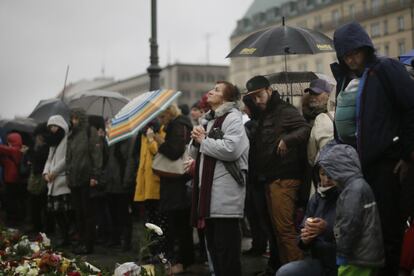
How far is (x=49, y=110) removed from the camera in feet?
38.2

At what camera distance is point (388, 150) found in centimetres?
418

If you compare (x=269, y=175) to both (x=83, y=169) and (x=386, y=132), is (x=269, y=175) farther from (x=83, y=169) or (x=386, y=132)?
(x=83, y=169)

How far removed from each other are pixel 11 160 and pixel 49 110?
1.28 m

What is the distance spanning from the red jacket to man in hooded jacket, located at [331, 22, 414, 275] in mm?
9004

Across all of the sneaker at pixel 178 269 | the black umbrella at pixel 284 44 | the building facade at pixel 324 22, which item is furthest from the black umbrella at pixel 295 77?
the building facade at pixel 324 22

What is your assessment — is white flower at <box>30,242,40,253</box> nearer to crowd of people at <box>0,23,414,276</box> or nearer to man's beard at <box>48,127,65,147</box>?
crowd of people at <box>0,23,414,276</box>

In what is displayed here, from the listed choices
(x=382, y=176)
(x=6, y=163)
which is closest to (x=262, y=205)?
(x=382, y=176)

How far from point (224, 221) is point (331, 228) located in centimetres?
139

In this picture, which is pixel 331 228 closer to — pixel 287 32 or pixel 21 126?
pixel 287 32

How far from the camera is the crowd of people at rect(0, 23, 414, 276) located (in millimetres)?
4156

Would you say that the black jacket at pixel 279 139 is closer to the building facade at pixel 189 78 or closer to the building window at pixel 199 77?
the building facade at pixel 189 78

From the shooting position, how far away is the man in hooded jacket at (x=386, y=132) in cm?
415

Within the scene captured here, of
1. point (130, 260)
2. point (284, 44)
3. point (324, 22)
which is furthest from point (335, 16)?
point (130, 260)

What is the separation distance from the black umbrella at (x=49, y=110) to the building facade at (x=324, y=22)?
3546cm
